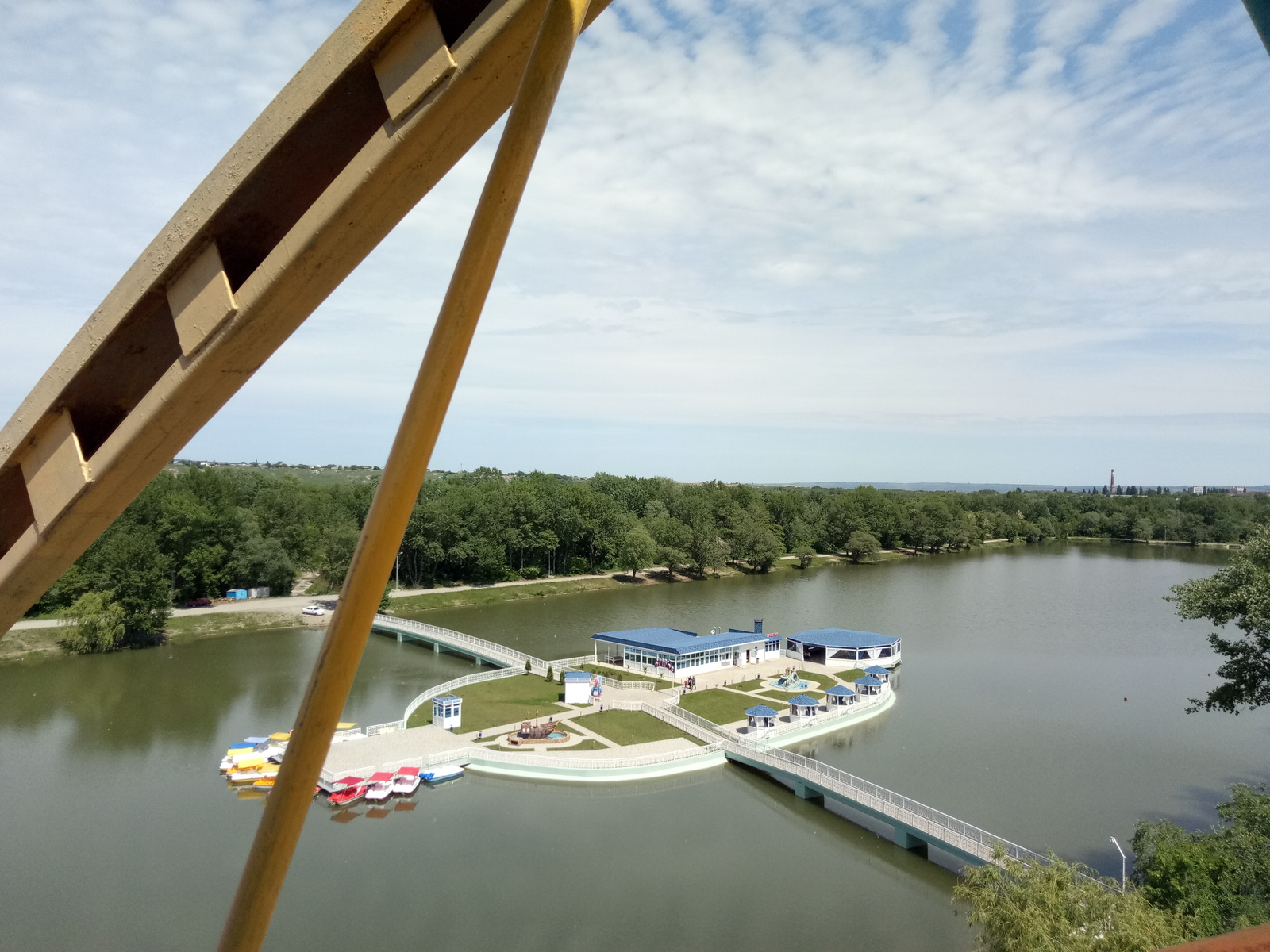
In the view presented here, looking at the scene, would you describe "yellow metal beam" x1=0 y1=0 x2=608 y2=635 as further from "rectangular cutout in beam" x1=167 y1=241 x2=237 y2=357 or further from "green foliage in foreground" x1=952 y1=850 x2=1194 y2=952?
"green foliage in foreground" x1=952 y1=850 x2=1194 y2=952

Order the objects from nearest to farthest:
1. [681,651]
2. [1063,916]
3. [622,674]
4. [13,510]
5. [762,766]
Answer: [13,510]
[1063,916]
[762,766]
[681,651]
[622,674]

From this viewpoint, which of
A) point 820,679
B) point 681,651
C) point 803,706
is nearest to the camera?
point 803,706

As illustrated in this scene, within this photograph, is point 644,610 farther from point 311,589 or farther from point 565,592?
point 311,589

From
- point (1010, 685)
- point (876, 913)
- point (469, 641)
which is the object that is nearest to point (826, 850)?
point (876, 913)

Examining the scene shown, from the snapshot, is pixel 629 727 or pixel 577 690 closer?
pixel 629 727

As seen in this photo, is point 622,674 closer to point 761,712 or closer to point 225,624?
→ point 761,712

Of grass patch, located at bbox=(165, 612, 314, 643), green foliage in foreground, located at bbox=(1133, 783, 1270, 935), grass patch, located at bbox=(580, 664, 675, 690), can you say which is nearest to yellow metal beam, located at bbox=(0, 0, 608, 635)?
green foliage in foreground, located at bbox=(1133, 783, 1270, 935)

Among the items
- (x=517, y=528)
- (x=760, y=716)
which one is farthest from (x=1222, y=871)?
(x=517, y=528)
